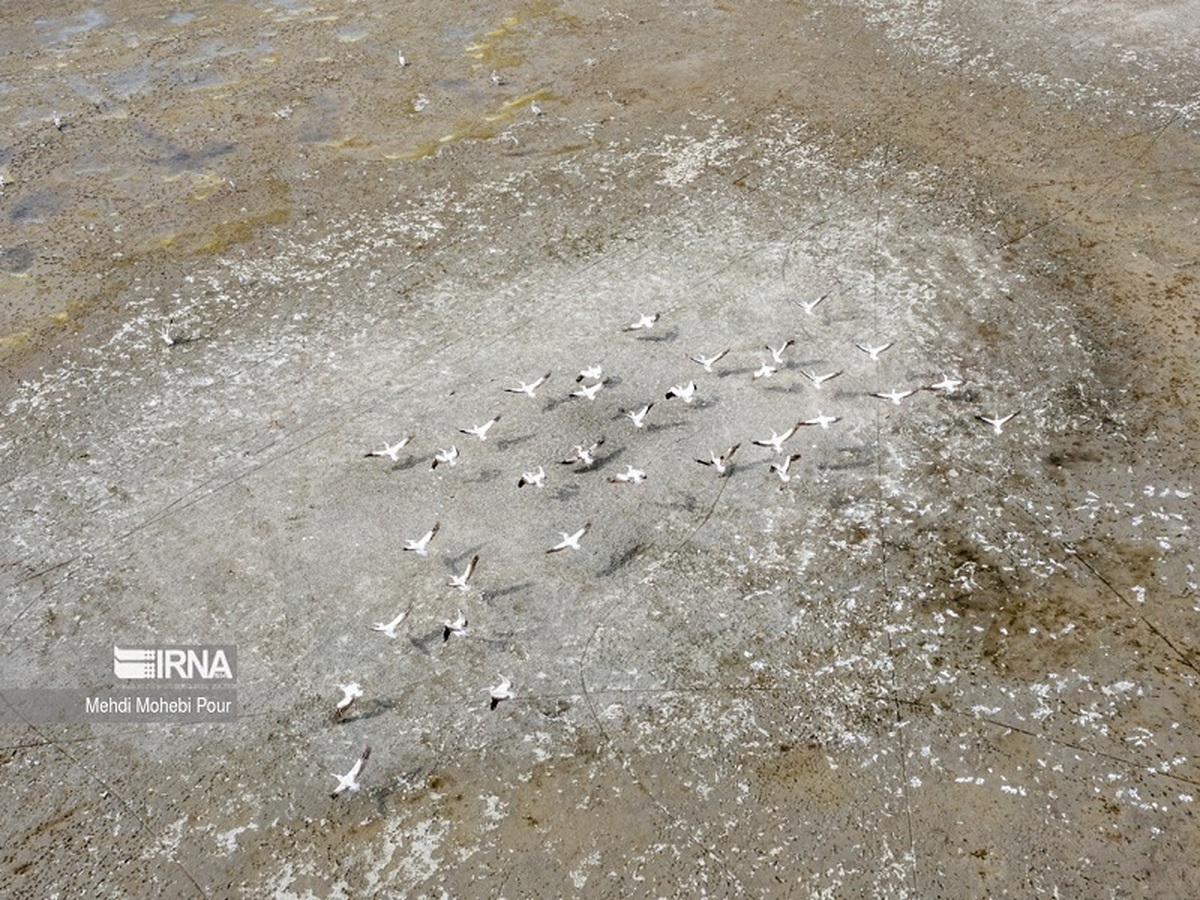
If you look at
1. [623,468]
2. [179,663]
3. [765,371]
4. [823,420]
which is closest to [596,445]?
[623,468]

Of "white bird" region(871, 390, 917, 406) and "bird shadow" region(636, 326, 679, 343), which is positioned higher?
"bird shadow" region(636, 326, 679, 343)

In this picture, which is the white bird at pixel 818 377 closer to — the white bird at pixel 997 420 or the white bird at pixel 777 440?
the white bird at pixel 777 440

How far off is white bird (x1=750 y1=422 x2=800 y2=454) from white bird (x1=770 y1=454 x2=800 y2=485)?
→ 0.65ft

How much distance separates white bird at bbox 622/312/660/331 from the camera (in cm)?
1188

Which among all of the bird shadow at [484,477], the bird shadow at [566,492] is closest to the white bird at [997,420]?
the bird shadow at [566,492]

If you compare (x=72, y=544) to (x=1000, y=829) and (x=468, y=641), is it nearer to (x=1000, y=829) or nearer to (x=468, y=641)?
(x=468, y=641)

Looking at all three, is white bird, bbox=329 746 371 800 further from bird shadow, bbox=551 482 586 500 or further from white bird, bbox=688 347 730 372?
white bird, bbox=688 347 730 372

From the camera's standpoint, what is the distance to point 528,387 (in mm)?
11164

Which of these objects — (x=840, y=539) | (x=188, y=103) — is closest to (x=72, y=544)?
(x=840, y=539)

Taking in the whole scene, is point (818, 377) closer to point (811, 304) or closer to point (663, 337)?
point (811, 304)

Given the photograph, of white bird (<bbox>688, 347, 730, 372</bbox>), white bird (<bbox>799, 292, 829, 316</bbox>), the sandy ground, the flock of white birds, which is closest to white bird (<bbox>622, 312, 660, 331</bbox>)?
the flock of white birds

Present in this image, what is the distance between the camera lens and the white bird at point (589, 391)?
11.0m

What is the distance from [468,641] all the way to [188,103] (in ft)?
46.1

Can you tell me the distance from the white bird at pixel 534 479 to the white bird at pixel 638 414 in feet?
4.11
